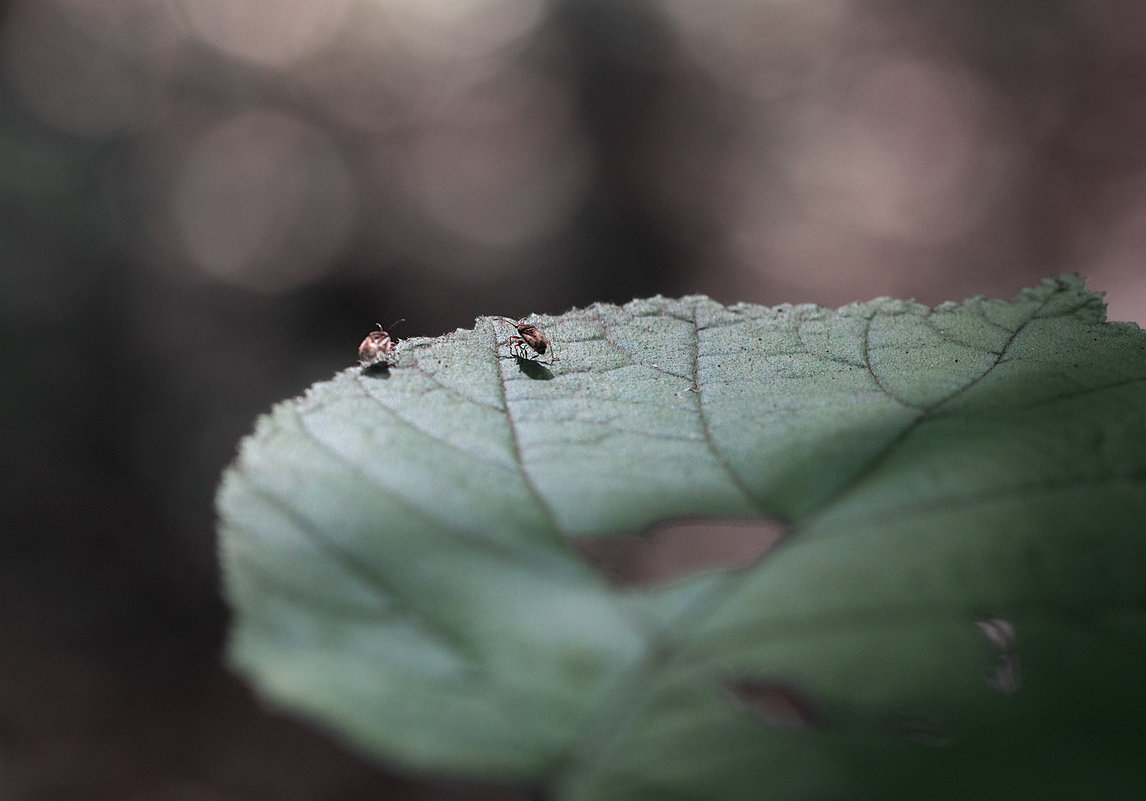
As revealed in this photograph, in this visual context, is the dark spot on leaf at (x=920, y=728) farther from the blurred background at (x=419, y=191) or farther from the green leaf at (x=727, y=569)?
the blurred background at (x=419, y=191)

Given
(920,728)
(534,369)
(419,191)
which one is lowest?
(920,728)

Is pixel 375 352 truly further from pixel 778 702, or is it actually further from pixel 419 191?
pixel 419 191

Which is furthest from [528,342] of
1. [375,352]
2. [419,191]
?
[419,191]

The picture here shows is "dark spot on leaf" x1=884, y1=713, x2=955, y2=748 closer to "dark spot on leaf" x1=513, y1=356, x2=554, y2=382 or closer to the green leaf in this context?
the green leaf

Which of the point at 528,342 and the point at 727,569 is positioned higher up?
the point at 528,342

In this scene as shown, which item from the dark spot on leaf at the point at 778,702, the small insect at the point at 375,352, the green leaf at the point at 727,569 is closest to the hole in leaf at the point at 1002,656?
the green leaf at the point at 727,569

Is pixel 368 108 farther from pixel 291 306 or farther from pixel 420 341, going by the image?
pixel 420 341

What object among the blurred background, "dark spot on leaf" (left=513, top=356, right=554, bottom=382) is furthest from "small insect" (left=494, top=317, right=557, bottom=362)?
the blurred background
